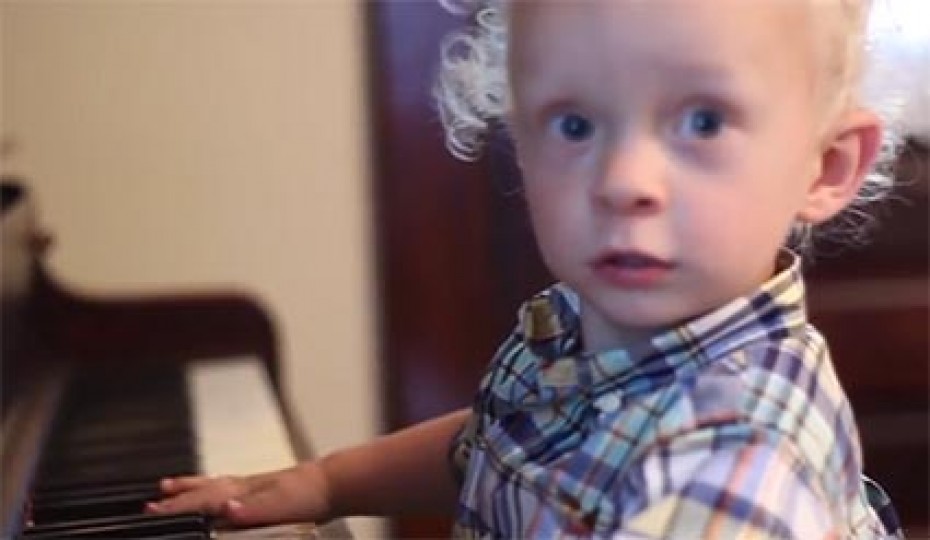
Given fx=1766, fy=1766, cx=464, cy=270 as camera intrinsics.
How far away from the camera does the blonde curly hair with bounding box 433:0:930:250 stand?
74 centimetres

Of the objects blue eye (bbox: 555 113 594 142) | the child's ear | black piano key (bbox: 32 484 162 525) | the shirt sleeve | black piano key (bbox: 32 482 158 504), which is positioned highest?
blue eye (bbox: 555 113 594 142)

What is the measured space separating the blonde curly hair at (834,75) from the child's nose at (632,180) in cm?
10

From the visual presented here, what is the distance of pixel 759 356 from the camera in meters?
0.69

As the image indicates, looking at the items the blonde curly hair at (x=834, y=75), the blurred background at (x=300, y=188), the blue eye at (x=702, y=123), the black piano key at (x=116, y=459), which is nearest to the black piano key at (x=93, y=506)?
the black piano key at (x=116, y=459)

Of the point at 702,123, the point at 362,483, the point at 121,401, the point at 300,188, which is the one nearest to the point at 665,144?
the point at 702,123

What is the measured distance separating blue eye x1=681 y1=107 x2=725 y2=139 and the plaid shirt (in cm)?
7

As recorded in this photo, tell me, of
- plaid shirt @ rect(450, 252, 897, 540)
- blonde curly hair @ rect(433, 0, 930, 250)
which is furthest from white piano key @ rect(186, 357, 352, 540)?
blonde curly hair @ rect(433, 0, 930, 250)

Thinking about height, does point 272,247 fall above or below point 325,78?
below

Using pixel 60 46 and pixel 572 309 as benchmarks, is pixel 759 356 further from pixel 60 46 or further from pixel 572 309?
pixel 60 46

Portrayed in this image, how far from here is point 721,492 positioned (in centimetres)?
64

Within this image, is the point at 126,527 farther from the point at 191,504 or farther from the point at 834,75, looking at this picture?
the point at 834,75

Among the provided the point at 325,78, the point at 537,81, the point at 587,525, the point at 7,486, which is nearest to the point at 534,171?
the point at 537,81

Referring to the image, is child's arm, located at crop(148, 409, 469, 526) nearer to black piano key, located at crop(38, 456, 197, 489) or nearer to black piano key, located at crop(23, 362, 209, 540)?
black piano key, located at crop(23, 362, 209, 540)

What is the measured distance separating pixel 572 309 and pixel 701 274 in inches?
4.9
